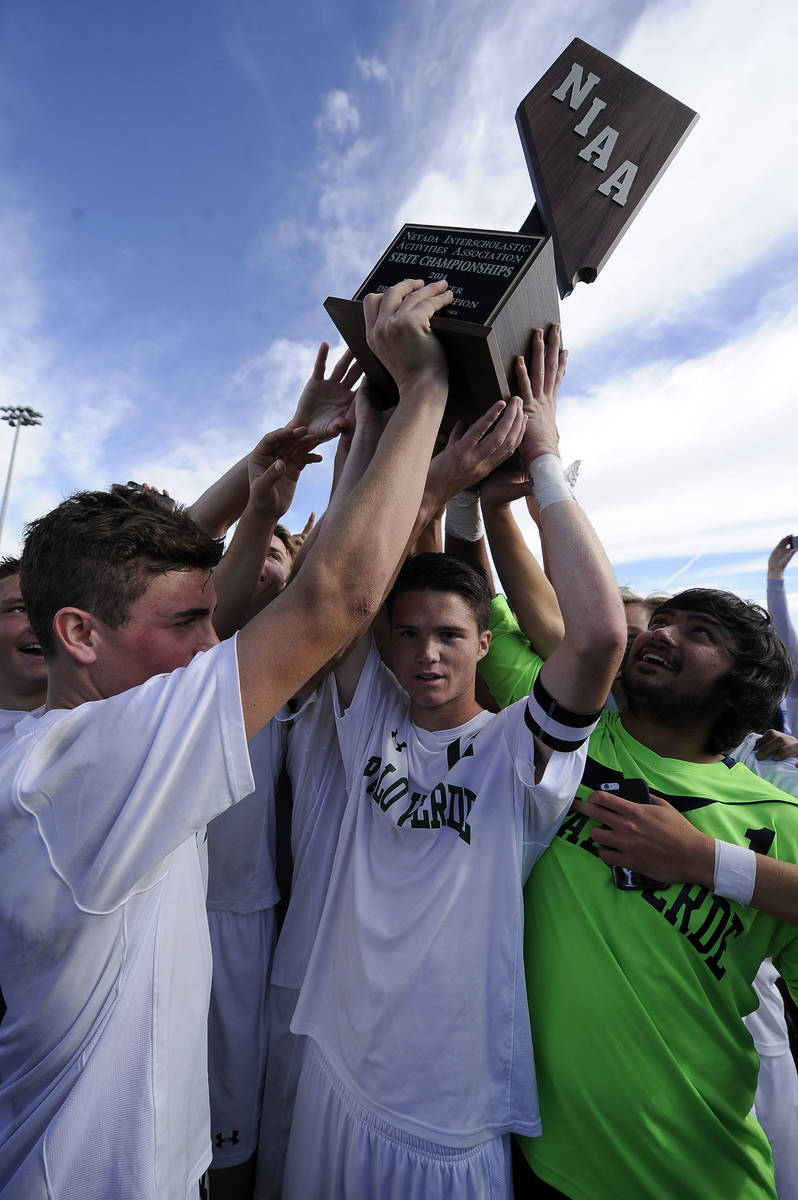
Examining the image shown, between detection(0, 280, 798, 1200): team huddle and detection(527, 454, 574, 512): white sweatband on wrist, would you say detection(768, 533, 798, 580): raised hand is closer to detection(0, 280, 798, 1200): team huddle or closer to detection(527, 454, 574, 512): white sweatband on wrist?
detection(0, 280, 798, 1200): team huddle

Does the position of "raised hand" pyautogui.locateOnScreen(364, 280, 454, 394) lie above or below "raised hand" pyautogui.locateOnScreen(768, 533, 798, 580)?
below

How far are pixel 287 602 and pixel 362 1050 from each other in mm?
1405

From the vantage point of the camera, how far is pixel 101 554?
4.67ft

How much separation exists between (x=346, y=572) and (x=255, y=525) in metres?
1.35

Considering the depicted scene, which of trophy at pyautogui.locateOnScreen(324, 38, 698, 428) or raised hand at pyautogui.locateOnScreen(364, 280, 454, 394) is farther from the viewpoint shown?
trophy at pyautogui.locateOnScreen(324, 38, 698, 428)

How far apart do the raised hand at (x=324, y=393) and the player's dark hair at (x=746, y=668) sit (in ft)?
5.70

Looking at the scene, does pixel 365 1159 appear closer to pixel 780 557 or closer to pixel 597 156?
pixel 597 156

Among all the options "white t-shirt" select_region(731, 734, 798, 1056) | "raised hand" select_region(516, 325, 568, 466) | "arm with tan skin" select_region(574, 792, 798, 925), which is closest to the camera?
"arm with tan skin" select_region(574, 792, 798, 925)

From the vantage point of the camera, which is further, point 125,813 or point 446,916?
point 446,916

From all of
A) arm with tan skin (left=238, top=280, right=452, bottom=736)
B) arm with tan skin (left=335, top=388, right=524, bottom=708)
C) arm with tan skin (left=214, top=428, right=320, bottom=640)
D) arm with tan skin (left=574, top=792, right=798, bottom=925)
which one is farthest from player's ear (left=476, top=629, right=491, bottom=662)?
arm with tan skin (left=238, top=280, right=452, bottom=736)

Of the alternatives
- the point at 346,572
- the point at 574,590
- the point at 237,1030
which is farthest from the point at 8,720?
the point at 574,590

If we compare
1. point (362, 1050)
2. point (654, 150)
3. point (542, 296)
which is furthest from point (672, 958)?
point (654, 150)

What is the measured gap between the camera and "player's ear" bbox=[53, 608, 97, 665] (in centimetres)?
136

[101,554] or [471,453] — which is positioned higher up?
[471,453]
